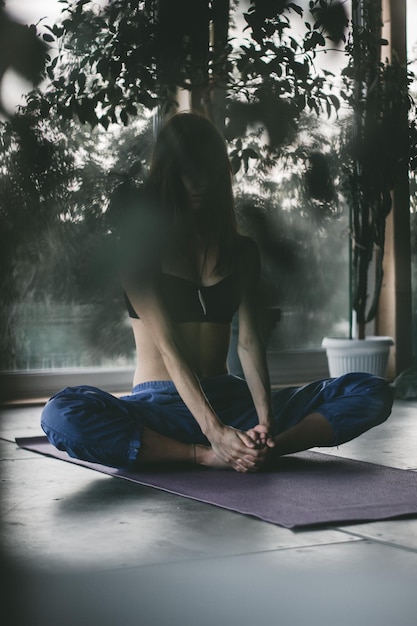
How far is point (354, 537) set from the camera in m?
1.22

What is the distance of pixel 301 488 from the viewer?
5.12 feet

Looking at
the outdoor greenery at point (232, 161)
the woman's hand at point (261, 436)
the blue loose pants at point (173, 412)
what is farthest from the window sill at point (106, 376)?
the woman's hand at point (261, 436)

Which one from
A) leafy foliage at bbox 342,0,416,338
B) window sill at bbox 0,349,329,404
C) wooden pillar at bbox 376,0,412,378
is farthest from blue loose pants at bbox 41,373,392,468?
wooden pillar at bbox 376,0,412,378

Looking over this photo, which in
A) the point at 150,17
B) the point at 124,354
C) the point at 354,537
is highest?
the point at 150,17

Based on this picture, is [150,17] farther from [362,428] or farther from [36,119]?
[362,428]

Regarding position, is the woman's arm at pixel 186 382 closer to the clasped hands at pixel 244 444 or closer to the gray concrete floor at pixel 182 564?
the clasped hands at pixel 244 444

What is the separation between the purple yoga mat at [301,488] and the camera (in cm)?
136

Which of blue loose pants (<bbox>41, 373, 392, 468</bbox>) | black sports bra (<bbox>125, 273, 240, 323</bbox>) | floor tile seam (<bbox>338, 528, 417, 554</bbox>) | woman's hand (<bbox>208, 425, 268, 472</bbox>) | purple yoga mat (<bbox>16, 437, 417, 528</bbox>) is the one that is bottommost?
floor tile seam (<bbox>338, 528, 417, 554</bbox>)

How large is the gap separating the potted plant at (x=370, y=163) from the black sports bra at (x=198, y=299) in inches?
69.6

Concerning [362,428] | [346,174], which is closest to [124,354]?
[346,174]

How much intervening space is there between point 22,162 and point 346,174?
3.19m

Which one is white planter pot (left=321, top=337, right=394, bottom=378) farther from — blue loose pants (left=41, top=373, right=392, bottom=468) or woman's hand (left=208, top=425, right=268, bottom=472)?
woman's hand (left=208, top=425, right=268, bottom=472)

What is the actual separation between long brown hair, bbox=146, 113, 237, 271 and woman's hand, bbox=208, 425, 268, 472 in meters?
0.36

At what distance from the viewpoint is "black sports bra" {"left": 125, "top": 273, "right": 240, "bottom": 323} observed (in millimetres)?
1743
